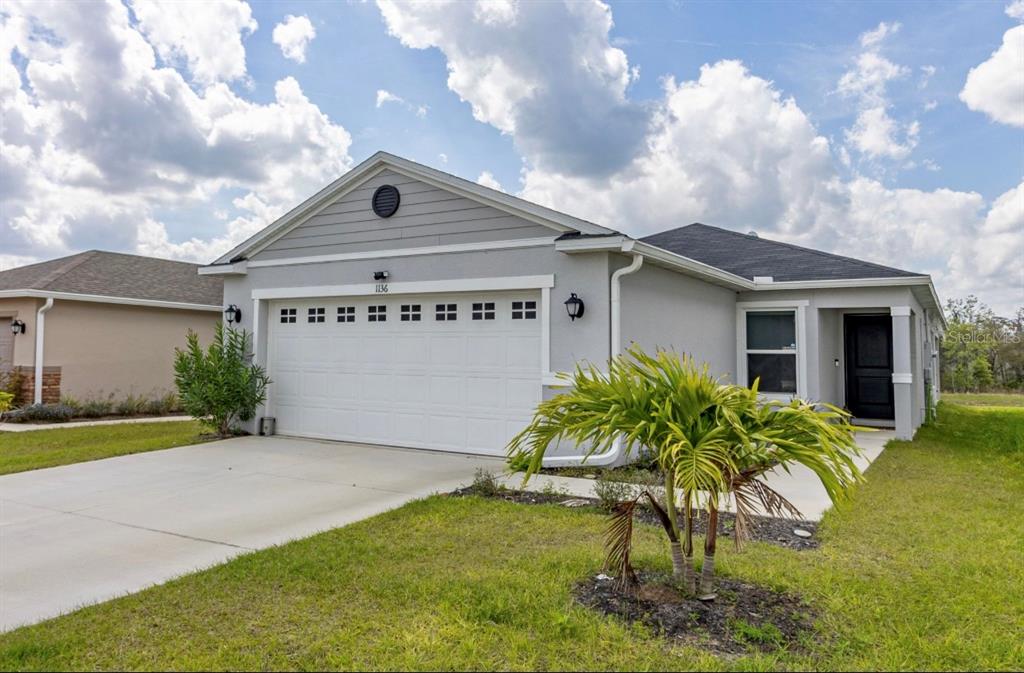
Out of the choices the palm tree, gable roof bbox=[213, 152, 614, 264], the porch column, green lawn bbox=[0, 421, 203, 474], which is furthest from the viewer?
the porch column

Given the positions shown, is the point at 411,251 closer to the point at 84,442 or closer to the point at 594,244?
the point at 594,244

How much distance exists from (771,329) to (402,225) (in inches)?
275

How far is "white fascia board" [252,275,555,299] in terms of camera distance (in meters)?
7.87

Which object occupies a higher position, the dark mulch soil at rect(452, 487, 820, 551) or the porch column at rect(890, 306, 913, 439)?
the porch column at rect(890, 306, 913, 439)

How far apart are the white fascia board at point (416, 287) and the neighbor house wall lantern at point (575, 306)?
0.40 m

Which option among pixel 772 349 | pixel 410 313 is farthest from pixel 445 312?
pixel 772 349

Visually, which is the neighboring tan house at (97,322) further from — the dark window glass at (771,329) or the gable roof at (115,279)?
the dark window glass at (771,329)

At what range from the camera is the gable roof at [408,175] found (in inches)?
298

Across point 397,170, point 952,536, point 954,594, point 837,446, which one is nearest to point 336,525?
point 837,446

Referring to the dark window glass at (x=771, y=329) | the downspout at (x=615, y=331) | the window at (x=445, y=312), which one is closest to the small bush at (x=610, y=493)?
the downspout at (x=615, y=331)

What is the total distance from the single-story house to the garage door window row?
2 centimetres

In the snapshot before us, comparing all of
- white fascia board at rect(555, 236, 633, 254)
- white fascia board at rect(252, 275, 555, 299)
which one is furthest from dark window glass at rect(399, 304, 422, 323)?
white fascia board at rect(555, 236, 633, 254)

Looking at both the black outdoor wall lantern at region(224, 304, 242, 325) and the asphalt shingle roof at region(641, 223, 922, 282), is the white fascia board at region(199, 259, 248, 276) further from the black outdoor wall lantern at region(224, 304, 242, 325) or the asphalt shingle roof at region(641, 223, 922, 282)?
the asphalt shingle roof at region(641, 223, 922, 282)

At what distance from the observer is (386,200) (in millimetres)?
8992
